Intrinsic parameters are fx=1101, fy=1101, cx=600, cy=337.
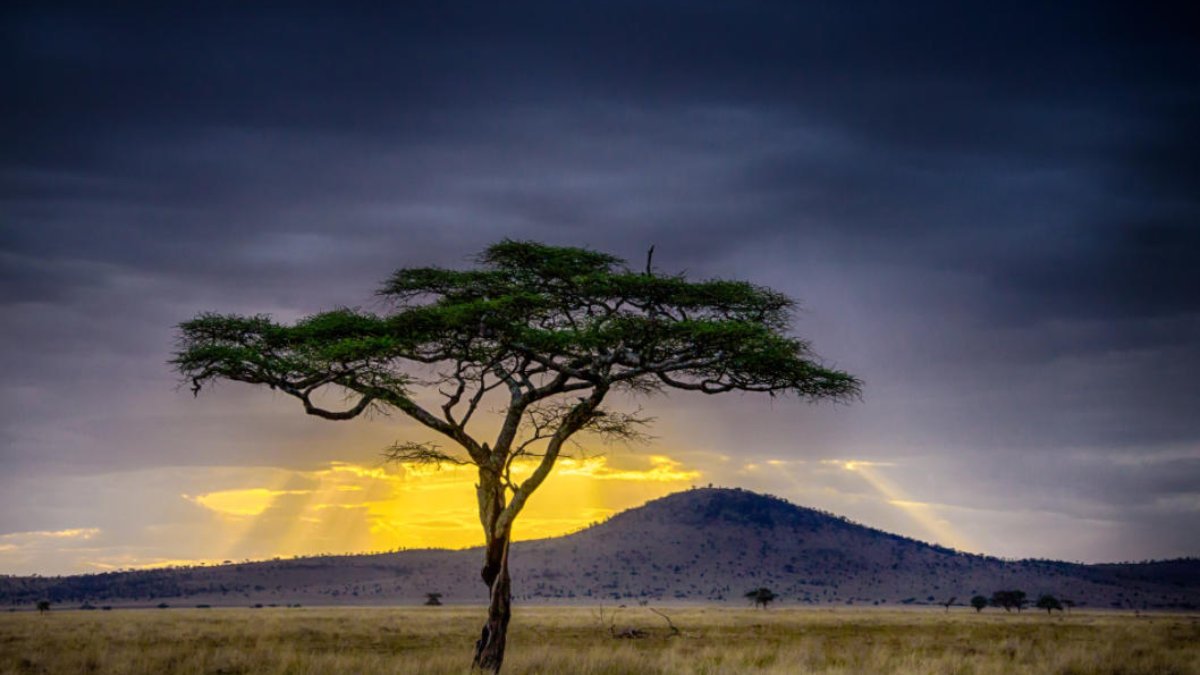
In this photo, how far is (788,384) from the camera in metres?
28.8

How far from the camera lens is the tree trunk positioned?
25.8 m

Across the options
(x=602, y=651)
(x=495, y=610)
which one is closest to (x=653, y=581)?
(x=602, y=651)

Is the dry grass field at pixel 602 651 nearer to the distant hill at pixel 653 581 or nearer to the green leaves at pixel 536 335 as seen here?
the green leaves at pixel 536 335

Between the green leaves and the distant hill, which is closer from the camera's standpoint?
the green leaves

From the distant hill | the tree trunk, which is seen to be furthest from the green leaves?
the distant hill

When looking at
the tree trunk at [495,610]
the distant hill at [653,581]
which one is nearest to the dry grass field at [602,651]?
the tree trunk at [495,610]

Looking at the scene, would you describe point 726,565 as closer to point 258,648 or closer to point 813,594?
point 813,594

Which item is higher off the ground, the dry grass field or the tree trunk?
the tree trunk

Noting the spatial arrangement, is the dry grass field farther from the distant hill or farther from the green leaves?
the distant hill

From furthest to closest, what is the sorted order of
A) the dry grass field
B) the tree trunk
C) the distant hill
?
1. the distant hill
2. the dry grass field
3. the tree trunk

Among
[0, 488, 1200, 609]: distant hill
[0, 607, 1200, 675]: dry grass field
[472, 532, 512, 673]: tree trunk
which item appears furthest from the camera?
[0, 488, 1200, 609]: distant hill

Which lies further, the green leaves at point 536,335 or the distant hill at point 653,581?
the distant hill at point 653,581

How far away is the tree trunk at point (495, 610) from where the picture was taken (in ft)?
84.8

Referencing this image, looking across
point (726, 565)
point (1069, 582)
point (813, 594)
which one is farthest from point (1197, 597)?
point (726, 565)
